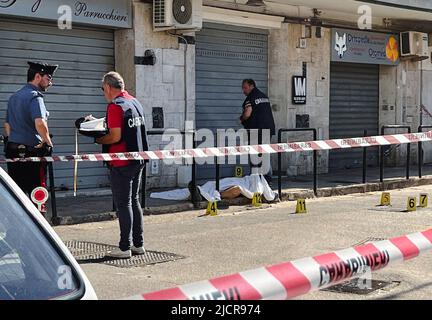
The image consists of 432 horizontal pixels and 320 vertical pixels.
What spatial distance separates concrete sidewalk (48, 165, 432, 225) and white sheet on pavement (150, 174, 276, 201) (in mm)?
178

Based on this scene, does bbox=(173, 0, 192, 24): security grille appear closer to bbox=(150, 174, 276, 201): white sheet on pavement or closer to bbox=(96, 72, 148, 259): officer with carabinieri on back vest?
bbox=(150, 174, 276, 201): white sheet on pavement

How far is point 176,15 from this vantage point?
11.9 m

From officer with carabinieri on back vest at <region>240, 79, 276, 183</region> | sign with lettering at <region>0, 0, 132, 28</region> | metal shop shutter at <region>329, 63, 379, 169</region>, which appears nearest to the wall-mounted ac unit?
metal shop shutter at <region>329, 63, 379, 169</region>

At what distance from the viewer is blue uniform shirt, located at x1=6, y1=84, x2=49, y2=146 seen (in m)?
7.57

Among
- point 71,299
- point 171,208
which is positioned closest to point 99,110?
point 171,208

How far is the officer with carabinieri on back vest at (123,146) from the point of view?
268 inches

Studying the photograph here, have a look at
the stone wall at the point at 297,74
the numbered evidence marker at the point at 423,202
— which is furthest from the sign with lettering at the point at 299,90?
the numbered evidence marker at the point at 423,202

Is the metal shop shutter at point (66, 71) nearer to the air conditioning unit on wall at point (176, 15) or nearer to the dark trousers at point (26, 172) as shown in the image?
the air conditioning unit on wall at point (176, 15)

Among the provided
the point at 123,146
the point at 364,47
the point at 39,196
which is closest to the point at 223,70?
the point at 364,47

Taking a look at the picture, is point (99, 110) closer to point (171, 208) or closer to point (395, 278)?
point (171, 208)

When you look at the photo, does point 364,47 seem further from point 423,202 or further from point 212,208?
point 212,208

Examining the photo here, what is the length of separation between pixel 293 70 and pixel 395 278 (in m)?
9.35

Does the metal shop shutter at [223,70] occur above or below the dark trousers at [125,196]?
above

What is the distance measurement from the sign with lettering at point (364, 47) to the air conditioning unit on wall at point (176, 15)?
4843 millimetres
